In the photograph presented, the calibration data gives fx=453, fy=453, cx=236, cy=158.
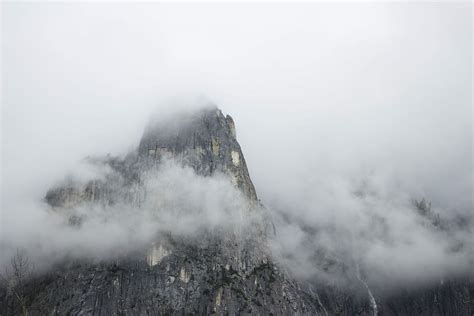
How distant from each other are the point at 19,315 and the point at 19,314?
0.85 m

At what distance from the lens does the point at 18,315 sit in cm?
19900

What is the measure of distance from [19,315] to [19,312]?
1955mm

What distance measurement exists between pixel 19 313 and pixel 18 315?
0.89 meters

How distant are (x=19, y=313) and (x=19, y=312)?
0.42 m

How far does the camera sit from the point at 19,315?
198 metres

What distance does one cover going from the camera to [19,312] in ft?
655

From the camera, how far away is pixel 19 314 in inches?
7825

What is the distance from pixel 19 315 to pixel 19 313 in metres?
1.70

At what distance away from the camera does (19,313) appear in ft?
655
